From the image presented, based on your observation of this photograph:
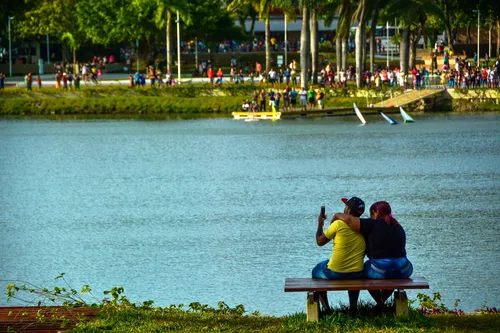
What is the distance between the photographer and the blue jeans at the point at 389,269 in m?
16.1

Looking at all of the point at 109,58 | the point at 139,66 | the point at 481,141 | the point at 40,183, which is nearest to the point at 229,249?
the point at 40,183

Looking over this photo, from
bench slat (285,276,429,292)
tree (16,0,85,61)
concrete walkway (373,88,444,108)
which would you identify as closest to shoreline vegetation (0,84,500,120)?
concrete walkway (373,88,444,108)

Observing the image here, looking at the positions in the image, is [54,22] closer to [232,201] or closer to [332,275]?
[232,201]

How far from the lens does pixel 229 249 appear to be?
98.2 feet

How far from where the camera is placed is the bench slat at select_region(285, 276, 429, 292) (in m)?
15.4

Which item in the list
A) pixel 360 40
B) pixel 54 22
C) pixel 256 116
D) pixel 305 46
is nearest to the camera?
pixel 256 116

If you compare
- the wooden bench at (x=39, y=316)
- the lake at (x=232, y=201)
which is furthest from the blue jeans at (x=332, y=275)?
the lake at (x=232, y=201)

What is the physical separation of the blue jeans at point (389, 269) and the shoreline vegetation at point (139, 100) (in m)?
67.0

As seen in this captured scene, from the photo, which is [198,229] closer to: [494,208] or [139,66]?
[494,208]

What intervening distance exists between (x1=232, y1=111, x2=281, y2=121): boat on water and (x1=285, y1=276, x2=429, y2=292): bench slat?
62747mm

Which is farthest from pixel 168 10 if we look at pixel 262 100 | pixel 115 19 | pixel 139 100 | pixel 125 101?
pixel 262 100

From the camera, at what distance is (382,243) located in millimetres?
16375

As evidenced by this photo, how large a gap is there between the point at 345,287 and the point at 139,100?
71.0 m

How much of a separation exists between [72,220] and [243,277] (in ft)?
40.1
